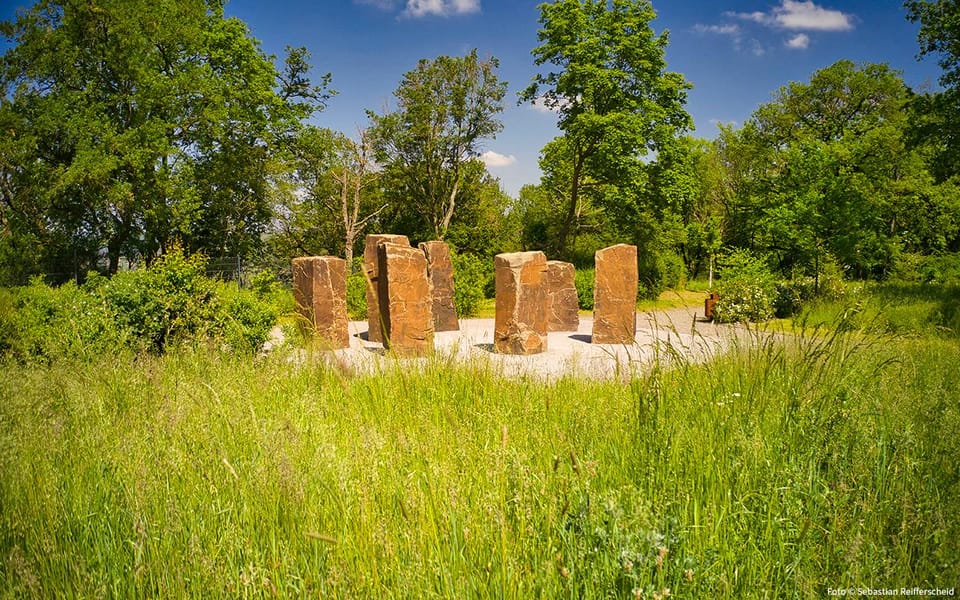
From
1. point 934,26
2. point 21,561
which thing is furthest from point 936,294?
point 21,561

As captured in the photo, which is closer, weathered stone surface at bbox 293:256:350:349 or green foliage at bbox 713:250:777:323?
weathered stone surface at bbox 293:256:350:349

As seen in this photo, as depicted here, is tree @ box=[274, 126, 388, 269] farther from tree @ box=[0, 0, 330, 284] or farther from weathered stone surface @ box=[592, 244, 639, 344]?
weathered stone surface @ box=[592, 244, 639, 344]

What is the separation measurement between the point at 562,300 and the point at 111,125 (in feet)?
52.3

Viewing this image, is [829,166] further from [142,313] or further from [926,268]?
[142,313]

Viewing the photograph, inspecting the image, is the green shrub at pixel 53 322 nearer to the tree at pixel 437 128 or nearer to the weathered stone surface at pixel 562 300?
the weathered stone surface at pixel 562 300

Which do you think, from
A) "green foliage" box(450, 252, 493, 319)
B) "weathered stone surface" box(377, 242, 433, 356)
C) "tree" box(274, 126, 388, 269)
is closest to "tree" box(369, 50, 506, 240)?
"tree" box(274, 126, 388, 269)

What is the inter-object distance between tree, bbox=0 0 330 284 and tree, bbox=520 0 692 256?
41.1 ft

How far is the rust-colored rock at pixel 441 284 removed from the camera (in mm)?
13336

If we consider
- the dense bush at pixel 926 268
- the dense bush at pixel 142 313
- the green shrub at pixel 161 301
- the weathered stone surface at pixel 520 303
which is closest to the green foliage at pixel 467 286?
the weathered stone surface at pixel 520 303

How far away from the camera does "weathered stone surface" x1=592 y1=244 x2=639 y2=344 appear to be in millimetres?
11203

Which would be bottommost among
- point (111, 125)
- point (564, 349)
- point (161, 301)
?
point (564, 349)

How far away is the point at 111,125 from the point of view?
18031mm

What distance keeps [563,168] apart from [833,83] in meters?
14.8

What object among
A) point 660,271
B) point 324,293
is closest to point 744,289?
point 324,293
